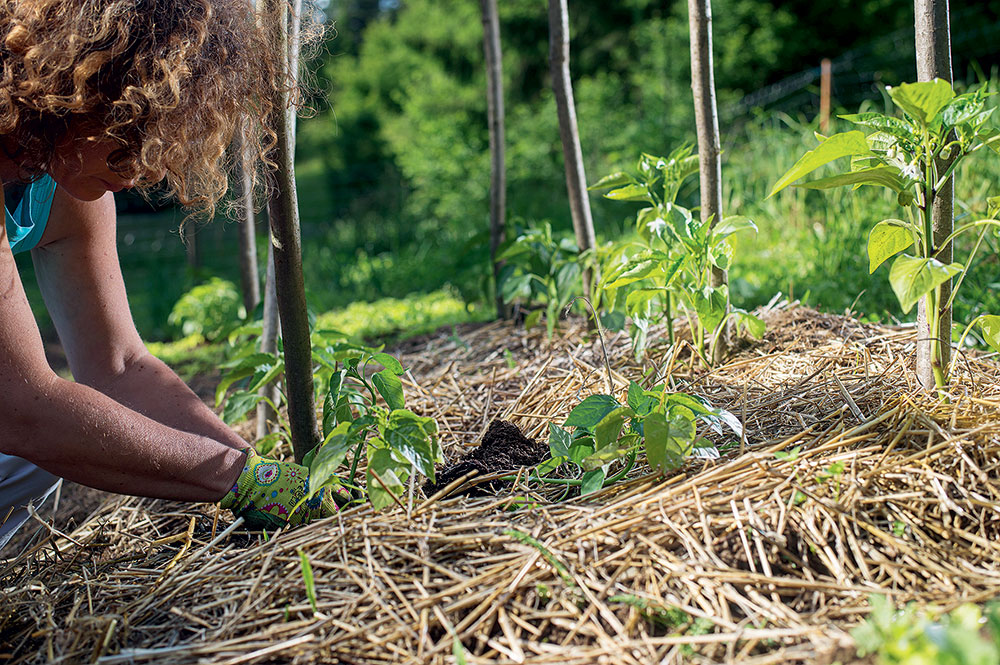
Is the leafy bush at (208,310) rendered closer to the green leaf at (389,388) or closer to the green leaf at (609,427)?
the green leaf at (389,388)

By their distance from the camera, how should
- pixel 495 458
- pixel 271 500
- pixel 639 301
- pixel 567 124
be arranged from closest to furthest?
1. pixel 271 500
2. pixel 495 458
3. pixel 639 301
4. pixel 567 124

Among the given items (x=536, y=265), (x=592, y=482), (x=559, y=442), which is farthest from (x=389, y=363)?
(x=536, y=265)

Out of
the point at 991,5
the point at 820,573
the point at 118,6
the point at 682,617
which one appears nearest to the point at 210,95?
the point at 118,6

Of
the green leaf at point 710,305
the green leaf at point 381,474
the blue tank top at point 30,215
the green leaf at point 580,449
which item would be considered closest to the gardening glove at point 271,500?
the green leaf at point 381,474

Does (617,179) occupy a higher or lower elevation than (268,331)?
higher

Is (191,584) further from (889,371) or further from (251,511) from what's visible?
(889,371)

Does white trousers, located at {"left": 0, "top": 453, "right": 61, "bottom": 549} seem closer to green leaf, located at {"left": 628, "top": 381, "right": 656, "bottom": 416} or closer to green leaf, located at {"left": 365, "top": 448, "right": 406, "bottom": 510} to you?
green leaf, located at {"left": 365, "top": 448, "right": 406, "bottom": 510}

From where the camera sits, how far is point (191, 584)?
127 centimetres

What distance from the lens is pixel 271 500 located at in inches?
57.9

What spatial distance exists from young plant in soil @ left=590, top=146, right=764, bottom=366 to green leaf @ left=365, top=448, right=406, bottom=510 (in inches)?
28.6

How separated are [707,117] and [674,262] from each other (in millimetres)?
475

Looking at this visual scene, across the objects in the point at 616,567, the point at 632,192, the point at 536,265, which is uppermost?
the point at 632,192

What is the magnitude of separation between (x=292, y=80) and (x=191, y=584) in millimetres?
1082

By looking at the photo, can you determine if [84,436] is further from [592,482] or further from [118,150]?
[592,482]
